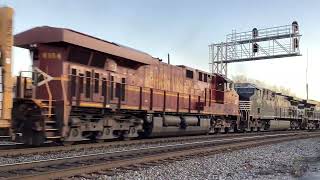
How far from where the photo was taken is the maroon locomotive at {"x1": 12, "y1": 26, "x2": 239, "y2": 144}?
1444 centimetres

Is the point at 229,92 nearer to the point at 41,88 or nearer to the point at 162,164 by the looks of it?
the point at 41,88

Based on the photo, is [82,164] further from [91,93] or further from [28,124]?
[91,93]

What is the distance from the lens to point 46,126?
46.0ft

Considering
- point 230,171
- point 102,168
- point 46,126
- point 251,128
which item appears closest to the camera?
point 102,168

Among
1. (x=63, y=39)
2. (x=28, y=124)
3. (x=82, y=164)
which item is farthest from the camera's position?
(x=63, y=39)

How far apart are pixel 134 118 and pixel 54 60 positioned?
479cm

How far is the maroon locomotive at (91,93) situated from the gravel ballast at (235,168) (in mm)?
4761

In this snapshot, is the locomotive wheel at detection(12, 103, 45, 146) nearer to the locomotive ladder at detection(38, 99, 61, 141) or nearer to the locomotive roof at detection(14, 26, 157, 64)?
the locomotive ladder at detection(38, 99, 61, 141)

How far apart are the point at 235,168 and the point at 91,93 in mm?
6920

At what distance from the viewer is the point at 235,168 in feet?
38.0

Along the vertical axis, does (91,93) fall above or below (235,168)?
above

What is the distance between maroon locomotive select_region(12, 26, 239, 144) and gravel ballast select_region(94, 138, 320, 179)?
4761mm

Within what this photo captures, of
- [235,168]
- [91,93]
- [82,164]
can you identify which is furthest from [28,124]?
[235,168]

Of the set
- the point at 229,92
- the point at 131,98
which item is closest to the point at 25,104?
the point at 131,98
